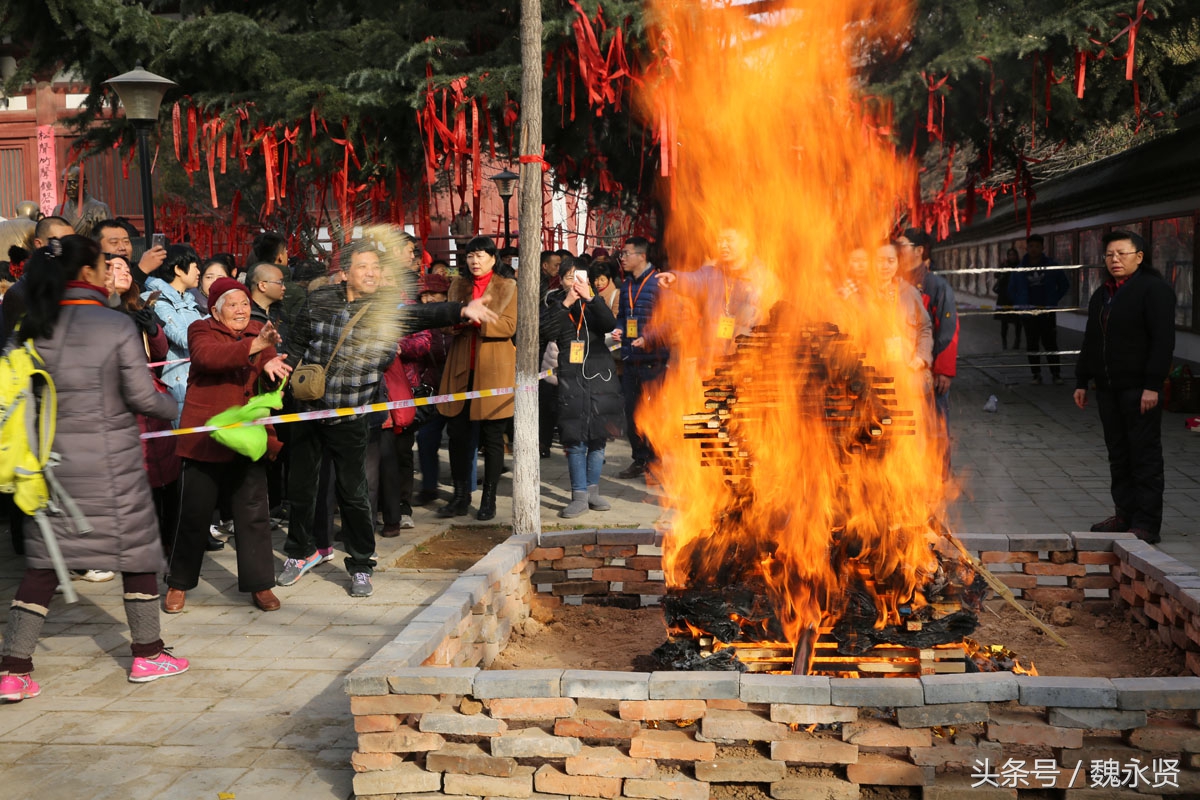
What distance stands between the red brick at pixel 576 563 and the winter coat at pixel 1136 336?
148 inches

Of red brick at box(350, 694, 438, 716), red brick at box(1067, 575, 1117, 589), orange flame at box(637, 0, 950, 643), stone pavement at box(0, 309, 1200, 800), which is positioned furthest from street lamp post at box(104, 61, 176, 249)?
red brick at box(1067, 575, 1117, 589)

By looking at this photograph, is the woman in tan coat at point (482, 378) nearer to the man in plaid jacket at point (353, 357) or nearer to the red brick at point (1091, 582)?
the man in plaid jacket at point (353, 357)

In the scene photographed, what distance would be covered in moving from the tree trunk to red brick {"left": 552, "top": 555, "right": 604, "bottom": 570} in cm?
72

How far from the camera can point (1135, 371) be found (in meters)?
7.48

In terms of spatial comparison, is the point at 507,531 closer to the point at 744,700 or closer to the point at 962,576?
the point at 962,576

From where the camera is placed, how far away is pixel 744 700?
3783mm

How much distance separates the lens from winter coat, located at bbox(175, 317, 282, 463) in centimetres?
632

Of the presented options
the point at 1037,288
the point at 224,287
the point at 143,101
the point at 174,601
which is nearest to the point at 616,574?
the point at 174,601

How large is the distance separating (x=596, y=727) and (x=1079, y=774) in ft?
5.14

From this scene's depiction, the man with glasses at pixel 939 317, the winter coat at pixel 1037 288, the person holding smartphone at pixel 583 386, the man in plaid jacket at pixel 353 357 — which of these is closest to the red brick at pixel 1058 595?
the man with glasses at pixel 939 317

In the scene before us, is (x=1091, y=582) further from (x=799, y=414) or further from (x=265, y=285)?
(x=265, y=285)

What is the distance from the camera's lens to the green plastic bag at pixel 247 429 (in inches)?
242

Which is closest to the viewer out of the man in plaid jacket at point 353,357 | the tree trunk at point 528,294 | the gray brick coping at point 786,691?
the gray brick coping at point 786,691

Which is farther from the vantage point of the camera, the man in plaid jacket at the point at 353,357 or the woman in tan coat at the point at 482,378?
the woman in tan coat at the point at 482,378
